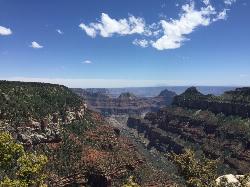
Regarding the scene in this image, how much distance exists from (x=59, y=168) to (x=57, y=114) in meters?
40.2

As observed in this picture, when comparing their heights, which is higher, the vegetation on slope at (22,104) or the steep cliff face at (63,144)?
the vegetation on slope at (22,104)

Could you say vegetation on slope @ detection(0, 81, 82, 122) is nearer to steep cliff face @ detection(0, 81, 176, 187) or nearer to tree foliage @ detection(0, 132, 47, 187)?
steep cliff face @ detection(0, 81, 176, 187)

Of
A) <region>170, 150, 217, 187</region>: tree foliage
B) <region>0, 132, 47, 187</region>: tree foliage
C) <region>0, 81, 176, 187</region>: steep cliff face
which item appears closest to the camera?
<region>0, 132, 47, 187</region>: tree foliage

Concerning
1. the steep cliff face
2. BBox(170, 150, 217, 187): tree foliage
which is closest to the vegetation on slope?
the steep cliff face

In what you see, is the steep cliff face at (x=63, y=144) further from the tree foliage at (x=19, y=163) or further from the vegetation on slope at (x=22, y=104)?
the tree foliage at (x=19, y=163)

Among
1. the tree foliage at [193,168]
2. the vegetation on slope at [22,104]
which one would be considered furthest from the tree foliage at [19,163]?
the vegetation on slope at [22,104]

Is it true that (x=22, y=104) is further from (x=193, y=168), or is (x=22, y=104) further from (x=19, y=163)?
(x=19, y=163)

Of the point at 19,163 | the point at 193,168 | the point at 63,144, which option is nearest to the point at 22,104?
the point at 63,144

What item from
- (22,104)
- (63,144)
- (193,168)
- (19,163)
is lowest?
(63,144)

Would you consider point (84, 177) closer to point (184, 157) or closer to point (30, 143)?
point (30, 143)

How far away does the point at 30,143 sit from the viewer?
164m

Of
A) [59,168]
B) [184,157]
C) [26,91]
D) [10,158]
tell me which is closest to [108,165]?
[59,168]

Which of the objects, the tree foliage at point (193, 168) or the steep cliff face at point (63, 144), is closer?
the tree foliage at point (193, 168)

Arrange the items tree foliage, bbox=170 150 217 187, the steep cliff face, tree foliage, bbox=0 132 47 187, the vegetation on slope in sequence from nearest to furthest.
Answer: tree foliage, bbox=0 132 47 187 < tree foliage, bbox=170 150 217 187 < the steep cliff face < the vegetation on slope
